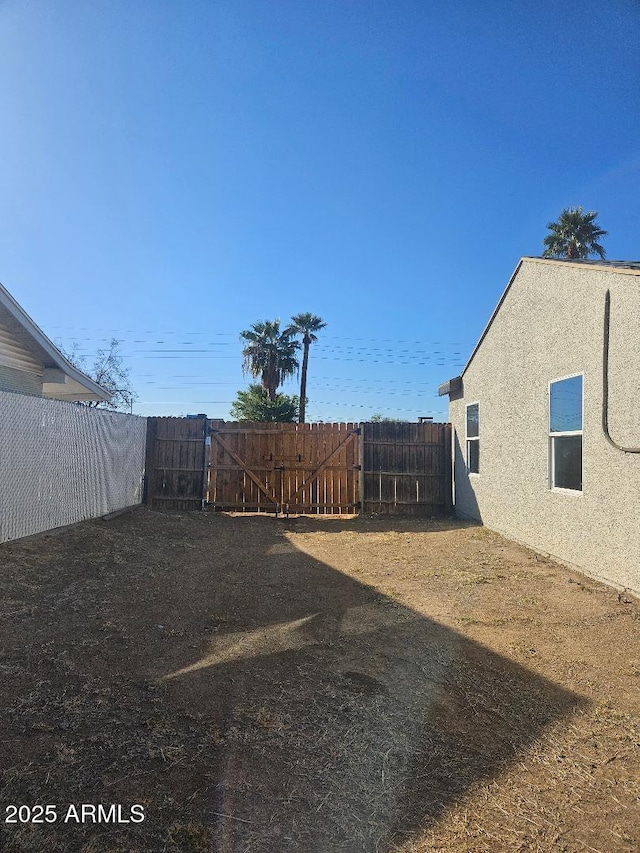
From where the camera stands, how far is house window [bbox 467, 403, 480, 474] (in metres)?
10.2

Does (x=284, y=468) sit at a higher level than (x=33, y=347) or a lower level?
lower

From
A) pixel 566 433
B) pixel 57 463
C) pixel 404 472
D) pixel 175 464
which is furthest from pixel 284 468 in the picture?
pixel 566 433

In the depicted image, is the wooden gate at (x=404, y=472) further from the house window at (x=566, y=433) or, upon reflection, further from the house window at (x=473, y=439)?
the house window at (x=566, y=433)

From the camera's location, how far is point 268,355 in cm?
2583

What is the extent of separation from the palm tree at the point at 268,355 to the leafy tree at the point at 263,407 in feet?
2.76

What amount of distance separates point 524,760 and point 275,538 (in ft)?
21.5

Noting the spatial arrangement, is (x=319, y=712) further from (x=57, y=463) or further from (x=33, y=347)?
(x=33, y=347)

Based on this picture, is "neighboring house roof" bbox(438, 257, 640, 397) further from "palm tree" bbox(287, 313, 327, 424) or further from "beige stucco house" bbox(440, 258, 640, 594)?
"palm tree" bbox(287, 313, 327, 424)

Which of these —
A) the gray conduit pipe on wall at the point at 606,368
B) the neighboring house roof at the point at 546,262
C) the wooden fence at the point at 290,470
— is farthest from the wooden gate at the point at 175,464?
the gray conduit pipe on wall at the point at 606,368

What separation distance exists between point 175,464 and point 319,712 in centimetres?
925

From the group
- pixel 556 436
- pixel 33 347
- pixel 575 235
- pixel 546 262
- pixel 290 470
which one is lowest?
pixel 290 470

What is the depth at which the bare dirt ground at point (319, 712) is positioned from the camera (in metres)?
1.93

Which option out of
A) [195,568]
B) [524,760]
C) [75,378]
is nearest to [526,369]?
[195,568]

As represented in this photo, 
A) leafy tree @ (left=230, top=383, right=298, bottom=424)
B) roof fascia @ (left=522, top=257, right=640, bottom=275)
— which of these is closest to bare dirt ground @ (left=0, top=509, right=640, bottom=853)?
roof fascia @ (left=522, top=257, right=640, bottom=275)
